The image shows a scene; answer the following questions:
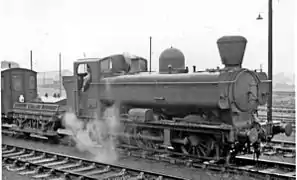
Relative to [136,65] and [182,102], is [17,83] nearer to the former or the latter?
[136,65]

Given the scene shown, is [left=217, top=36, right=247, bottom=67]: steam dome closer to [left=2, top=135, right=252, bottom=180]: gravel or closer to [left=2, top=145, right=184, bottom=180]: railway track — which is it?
[left=2, top=135, right=252, bottom=180]: gravel

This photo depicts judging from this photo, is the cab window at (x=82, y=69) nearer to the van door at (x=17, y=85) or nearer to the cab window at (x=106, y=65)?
the cab window at (x=106, y=65)

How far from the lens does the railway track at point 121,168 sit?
916 centimetres

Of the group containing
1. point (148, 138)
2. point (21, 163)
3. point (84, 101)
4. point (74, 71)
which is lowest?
point (21, 163)

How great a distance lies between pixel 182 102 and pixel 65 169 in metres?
3.87

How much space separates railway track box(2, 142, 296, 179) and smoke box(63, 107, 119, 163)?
0.73 metres

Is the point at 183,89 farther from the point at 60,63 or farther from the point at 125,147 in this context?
the point at 60,63

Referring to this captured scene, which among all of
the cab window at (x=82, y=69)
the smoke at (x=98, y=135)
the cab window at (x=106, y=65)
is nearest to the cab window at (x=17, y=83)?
the smoke at (x=98, y=135)

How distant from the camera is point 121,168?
968cm

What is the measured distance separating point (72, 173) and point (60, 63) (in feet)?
115

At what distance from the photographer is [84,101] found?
44.0 ft

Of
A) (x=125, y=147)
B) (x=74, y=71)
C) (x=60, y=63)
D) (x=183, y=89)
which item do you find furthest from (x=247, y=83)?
(x=60, y=63)

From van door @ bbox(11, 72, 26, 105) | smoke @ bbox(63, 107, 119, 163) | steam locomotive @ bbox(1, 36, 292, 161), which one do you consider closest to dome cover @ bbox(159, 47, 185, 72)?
steam locomotive @ bbox(1, 36, 292, 161)

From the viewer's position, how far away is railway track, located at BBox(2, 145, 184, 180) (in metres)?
9.15
